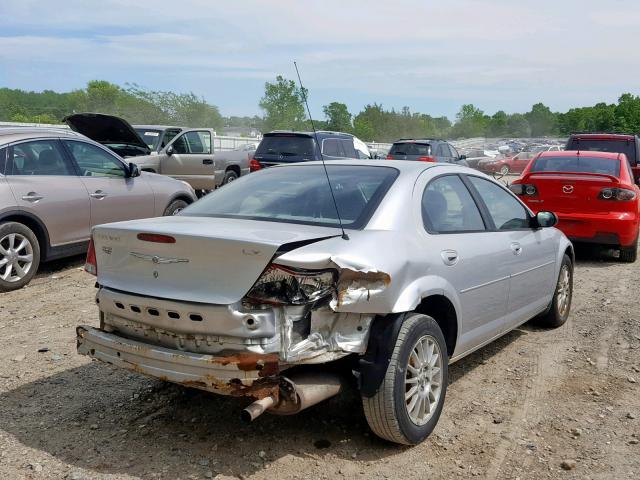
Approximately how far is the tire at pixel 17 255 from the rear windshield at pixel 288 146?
24.3 feet

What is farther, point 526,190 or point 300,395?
point 526,190

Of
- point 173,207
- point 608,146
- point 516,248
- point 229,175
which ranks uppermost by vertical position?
point 608,146

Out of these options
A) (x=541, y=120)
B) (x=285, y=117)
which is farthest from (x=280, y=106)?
(x=541, y=120)

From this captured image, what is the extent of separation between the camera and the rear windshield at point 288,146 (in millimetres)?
14183

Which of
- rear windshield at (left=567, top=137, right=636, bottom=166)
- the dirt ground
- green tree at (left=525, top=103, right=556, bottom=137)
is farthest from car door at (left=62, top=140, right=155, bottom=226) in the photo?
green tree at (left=525, top=103, right=556, bottom=137)

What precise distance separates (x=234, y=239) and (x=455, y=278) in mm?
1513

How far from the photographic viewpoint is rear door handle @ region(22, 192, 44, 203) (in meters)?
7.38

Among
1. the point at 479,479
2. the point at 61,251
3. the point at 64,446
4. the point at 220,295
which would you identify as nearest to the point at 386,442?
the point at 479,479

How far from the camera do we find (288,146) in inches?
565

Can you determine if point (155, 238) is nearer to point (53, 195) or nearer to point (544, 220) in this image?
point (544, 220)

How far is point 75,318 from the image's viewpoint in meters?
6.31

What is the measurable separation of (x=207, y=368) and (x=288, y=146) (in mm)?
11346

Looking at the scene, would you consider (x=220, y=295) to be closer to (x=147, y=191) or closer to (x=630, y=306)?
(x=630, y=306)

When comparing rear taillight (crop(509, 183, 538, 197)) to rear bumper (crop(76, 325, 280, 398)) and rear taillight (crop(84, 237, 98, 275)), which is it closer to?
rear taillight (crop(84, 237, 98, 275))
